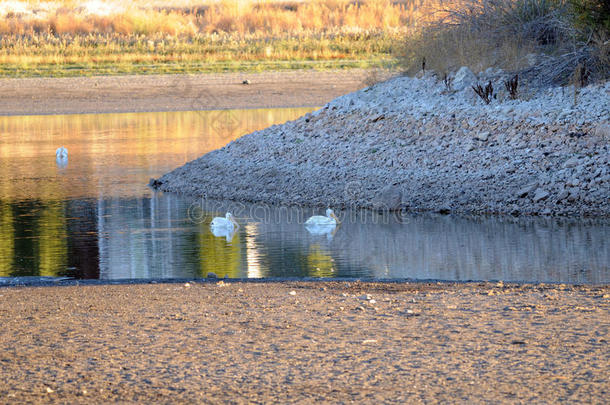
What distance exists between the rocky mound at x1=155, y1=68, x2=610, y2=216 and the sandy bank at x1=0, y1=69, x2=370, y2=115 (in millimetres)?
12404

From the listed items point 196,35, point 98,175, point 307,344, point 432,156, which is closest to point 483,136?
point 432,156

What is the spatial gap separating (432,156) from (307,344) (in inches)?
376

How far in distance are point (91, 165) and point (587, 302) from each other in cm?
1372

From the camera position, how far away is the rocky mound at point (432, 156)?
14977mm

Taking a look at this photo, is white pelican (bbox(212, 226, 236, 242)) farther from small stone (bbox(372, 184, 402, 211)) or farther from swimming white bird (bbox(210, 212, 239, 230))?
small stone (bbox(372, 184, 402, 211))

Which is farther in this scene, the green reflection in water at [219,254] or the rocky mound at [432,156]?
the rocky mound at [432,156]

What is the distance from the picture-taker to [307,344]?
286 inches

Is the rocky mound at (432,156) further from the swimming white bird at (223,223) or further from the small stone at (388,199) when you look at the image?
the swimming white bird at (223,223)

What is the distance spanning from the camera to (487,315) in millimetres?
8062

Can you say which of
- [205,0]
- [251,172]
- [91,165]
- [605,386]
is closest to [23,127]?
[91,165]

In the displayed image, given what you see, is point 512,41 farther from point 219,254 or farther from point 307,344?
point 307,344

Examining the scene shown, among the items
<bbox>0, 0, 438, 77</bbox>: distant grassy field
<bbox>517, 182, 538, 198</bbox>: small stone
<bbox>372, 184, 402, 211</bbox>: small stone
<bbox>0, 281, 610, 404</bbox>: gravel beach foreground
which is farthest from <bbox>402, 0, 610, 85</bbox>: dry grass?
<bbox>0, 281, 610, 404</bbox>: gravel beach foreground

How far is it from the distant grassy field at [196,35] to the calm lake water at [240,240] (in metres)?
8.00

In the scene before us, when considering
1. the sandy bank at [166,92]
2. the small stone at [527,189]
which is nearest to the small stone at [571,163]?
the small stone at [527,189]
